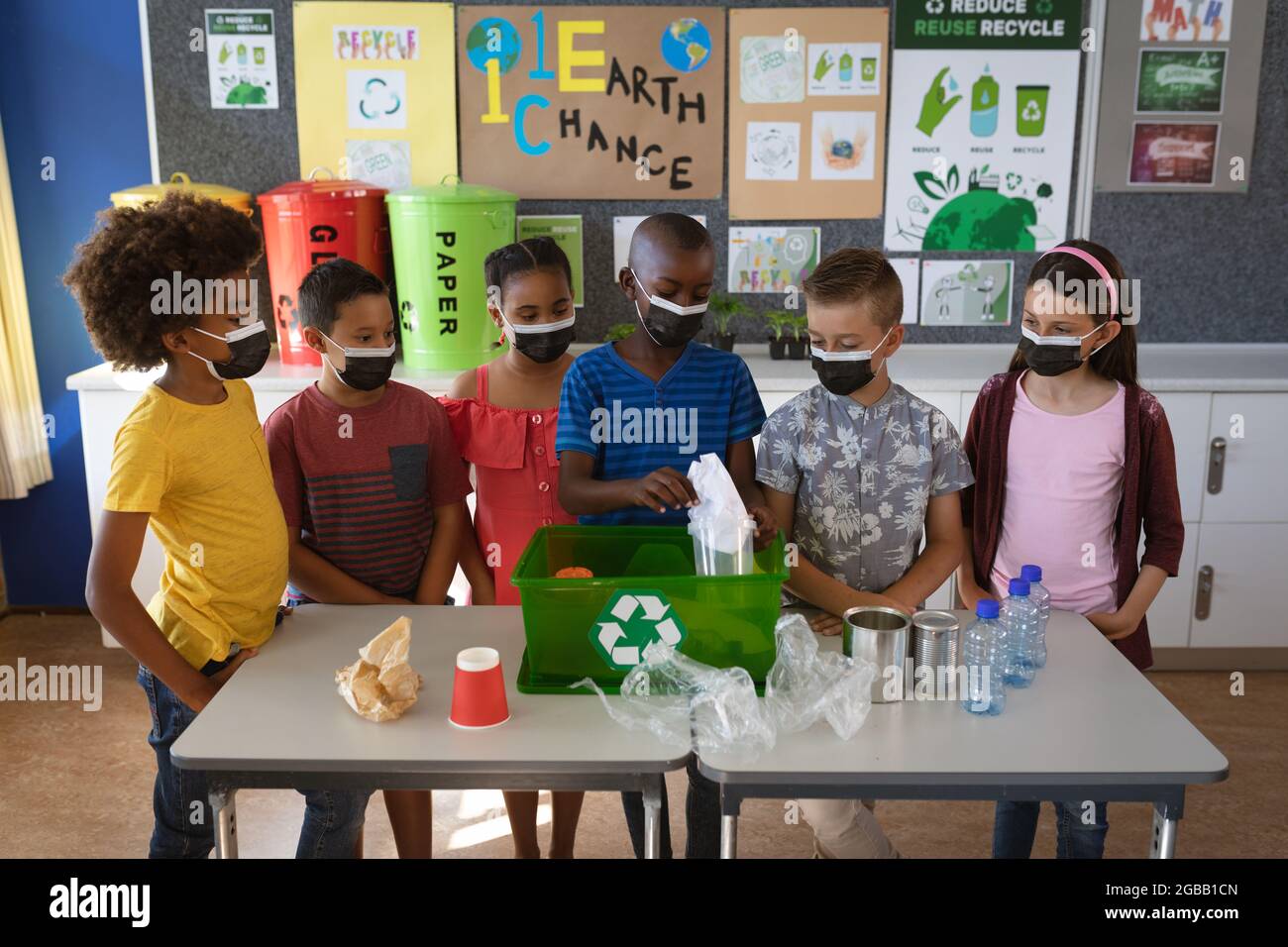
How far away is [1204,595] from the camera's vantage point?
111 inches

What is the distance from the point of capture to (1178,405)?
2703mm

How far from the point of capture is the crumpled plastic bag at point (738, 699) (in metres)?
1.26

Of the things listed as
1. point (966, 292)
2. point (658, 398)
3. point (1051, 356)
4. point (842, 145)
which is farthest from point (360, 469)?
point (966, 292)

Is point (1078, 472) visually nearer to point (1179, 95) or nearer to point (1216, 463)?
point (1216, 463)

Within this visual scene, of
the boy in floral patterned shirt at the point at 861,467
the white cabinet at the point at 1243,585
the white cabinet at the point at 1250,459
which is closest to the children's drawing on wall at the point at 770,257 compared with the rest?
the white cabinet at the point at 1250,459

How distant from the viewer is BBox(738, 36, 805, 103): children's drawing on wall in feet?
9.56

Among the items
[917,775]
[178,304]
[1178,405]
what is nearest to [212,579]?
[178,304]

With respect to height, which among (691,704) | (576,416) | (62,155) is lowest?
(691,704)

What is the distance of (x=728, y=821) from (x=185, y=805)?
72 cm

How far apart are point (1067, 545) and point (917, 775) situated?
0.68 m

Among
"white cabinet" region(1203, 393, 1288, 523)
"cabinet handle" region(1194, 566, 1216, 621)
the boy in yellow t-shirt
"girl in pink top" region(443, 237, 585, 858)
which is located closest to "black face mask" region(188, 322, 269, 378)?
the boy in yellow t-shirt

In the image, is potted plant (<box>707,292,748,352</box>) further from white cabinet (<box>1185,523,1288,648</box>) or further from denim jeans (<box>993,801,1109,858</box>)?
denim jeans (<box>993,801,1109,858</box>)

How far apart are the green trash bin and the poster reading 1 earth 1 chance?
1.04 m

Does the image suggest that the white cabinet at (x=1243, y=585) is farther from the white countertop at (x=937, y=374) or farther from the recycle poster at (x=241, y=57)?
the recycle poster at (x=241, y=57)
